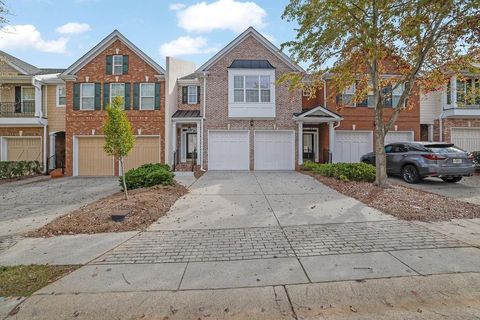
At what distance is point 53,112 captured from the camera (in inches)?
677

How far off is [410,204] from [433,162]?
13.6 feet

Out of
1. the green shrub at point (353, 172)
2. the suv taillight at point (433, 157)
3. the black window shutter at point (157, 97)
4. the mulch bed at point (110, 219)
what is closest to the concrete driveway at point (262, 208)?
the mulch bed at point (110, 219)

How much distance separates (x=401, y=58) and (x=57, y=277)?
1151 centimetres

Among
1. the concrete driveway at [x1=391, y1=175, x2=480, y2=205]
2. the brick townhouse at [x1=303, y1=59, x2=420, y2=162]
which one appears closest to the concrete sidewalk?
the concrete driveway at [x1=391, y1=175, x2=480, y2=205]

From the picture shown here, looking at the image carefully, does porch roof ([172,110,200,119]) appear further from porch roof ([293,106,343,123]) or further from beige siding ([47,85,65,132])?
beige siding ([47,85,65,132])

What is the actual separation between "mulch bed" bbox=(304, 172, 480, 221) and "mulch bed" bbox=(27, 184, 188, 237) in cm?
569

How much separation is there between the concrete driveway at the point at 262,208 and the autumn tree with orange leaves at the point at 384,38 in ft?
9.16

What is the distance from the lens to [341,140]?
1681 cm

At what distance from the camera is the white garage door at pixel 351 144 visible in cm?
1678

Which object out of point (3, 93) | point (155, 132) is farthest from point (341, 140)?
point (3, 93)

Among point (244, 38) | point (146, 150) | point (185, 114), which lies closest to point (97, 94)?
point (146, 150)

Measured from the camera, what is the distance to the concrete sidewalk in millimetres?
2781

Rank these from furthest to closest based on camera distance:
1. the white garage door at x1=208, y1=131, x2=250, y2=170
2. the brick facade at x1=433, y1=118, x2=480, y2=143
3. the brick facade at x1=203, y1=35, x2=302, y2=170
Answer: the brick facade at x1=433, y1=118, x2=480, y2=143 < the white garage door at x1=208, y1=131, x2=250, y2=170 < the brick facade at x1=203, y1=35, x2=302, y2=170

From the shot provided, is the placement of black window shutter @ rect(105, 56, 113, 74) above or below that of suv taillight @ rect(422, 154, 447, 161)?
above
